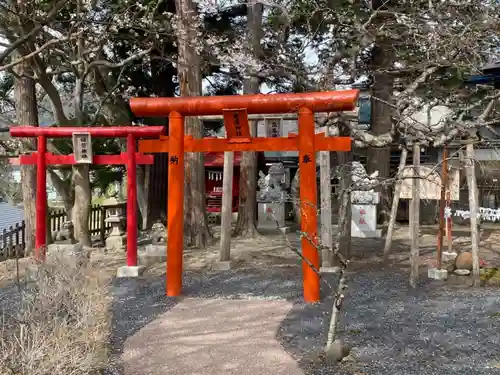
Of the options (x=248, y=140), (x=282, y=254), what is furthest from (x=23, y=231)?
(x=248, y=140)

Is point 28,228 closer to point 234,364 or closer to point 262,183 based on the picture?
point 262,183

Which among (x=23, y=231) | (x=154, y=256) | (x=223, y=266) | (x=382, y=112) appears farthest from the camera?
(x=382, y=112)

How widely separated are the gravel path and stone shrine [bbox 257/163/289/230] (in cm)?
670

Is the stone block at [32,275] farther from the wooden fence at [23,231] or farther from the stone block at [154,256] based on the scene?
the wooden fence at [23,231]

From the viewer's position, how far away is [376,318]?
561cm

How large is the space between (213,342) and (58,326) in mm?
1679

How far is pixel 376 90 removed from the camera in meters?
11.6

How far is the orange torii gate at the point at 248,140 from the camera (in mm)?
6480

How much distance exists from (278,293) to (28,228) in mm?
Answer: 6908

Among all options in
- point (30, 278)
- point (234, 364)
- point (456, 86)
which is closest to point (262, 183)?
point (456, 86)

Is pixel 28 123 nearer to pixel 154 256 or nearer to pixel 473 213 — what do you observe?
pixel 154 256

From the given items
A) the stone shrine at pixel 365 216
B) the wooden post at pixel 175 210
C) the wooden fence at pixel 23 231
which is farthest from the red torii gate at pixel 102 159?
the stone shrine at pixel 365 216

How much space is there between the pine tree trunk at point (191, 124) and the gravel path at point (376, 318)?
117 inches

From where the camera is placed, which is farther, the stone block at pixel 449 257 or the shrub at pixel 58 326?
the stone block at pixel 449 257
